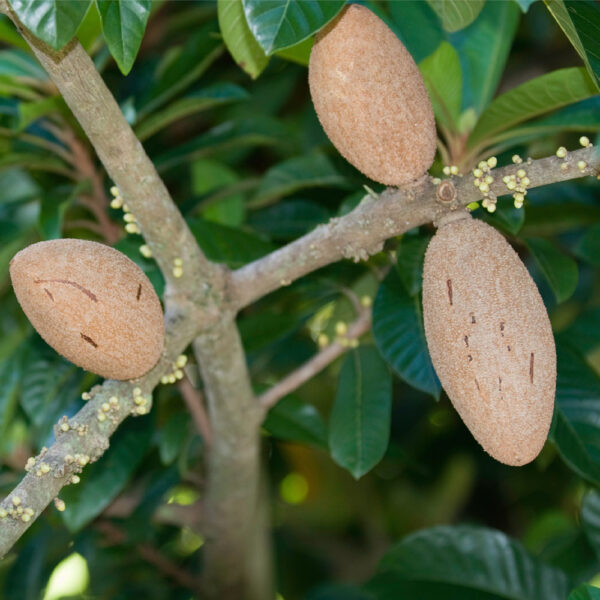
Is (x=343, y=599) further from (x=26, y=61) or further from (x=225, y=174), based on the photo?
(x=26, y=61)

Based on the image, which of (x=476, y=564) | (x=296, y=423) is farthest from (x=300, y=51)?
(x=476, y=564)

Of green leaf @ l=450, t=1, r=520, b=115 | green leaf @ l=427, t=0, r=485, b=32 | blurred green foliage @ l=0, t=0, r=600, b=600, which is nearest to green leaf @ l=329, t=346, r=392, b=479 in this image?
blurred green foliage @ l=0, t=0, r=600, b=600

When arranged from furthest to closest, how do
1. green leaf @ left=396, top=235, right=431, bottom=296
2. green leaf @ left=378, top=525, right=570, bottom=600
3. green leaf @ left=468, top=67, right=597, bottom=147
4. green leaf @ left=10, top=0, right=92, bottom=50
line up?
green leaf @ left=378, top=525, right=570, bottom=600 → green leaf @ left=396, top=235, right=431, bottom=296 → green leaf @ left=468, top=67, right=597, bottom=147 → green leaf @ left=10, top=0, right=92, bottom=50

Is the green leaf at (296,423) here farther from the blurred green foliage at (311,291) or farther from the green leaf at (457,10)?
the green leaf at (457,10)

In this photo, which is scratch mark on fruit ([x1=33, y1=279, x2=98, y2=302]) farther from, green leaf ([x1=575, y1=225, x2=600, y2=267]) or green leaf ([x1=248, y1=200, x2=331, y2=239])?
green leaf ([x1=575, y1=225, x2=600, y2=267])

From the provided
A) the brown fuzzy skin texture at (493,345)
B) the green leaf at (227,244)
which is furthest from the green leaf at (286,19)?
the green leaf at (227,244)

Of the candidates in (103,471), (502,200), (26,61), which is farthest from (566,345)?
(26,61)

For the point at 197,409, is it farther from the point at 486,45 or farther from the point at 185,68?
the point at 486,45
